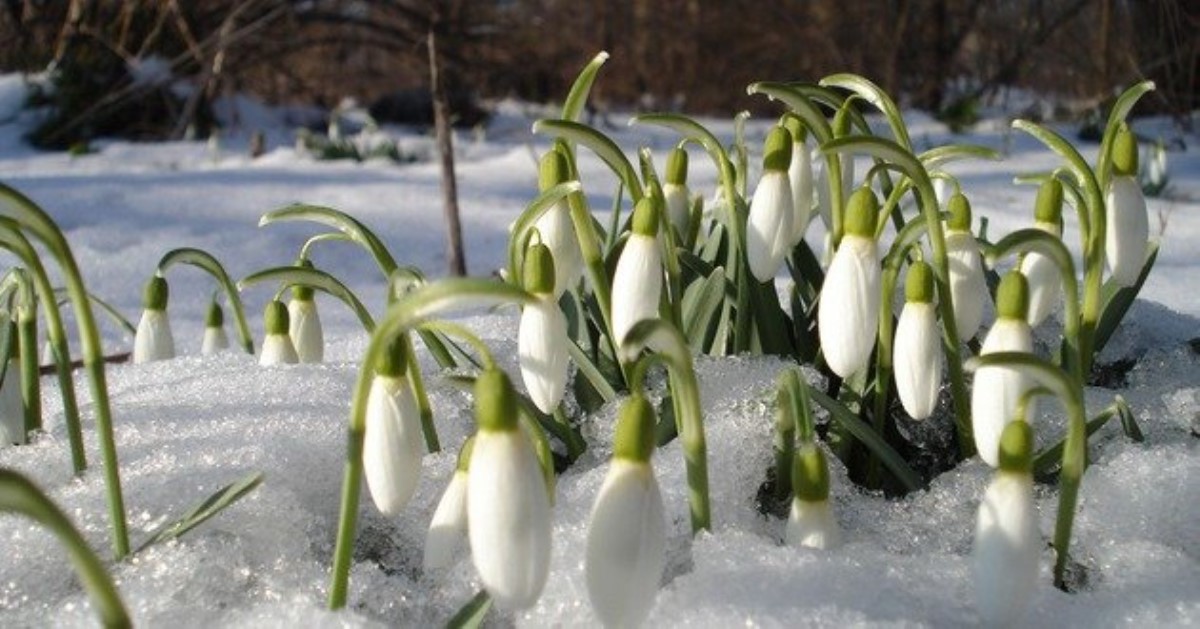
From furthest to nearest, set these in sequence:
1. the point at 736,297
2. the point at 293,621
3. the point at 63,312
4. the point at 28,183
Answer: the point at 28,183 → the point at 63,312 → the point at 736,297 → the point at 293,621

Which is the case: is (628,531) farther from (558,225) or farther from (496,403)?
(558,225)

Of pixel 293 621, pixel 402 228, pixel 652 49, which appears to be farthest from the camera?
pixel 652 49

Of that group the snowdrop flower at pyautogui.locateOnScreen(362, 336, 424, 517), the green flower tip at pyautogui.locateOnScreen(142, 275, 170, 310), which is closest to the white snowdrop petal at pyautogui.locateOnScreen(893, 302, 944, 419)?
the snowdrop flower at pyautogui.locateOnScreen(362, 336, 424, 517)

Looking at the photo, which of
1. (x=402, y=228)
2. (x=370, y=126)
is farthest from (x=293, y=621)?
(x=370, y=126)

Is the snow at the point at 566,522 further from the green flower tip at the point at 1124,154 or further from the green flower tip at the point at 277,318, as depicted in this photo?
the green flower tip at the point at 1124,154

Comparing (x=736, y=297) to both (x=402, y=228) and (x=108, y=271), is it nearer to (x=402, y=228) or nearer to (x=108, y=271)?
(x=108, y=271)

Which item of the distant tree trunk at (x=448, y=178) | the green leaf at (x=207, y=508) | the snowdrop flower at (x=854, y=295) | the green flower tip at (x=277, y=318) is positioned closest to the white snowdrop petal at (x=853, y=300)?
the snowdrop flower at (x=854, y=295)

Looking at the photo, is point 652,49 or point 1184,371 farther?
point 652,49
